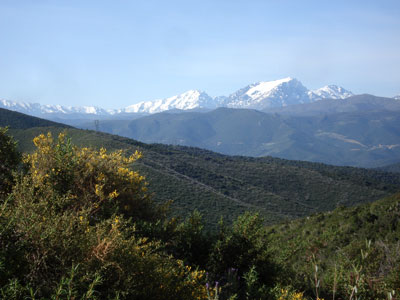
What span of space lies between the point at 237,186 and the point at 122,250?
201 feet

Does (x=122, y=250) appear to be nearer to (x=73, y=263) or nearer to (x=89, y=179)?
(x=73, y=263)

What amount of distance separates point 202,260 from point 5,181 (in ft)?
14.2

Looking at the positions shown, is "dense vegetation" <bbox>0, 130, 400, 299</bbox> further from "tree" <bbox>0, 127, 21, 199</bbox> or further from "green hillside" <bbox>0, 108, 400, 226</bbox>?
"green hillside" <bbox>0, 108, 400, 226</bbox>

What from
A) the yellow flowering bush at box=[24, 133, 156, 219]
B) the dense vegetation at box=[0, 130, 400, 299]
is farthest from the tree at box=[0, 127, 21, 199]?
the yellow flowering bush at box=[24, 133, 156, 219]

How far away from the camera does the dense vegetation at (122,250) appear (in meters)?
3.13

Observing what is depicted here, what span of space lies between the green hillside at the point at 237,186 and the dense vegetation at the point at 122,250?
28.9 metres

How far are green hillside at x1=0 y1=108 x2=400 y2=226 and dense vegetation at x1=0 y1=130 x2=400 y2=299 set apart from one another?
2889 cm

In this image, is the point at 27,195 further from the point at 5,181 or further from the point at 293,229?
the point at 293,229

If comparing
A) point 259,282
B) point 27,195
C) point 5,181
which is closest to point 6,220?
point 27,195

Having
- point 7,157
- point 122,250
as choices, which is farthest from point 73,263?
point 7,157

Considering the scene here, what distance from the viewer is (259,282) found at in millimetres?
6152

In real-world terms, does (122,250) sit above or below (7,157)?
below

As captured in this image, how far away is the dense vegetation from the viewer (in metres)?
3.13

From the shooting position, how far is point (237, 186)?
210 feet
